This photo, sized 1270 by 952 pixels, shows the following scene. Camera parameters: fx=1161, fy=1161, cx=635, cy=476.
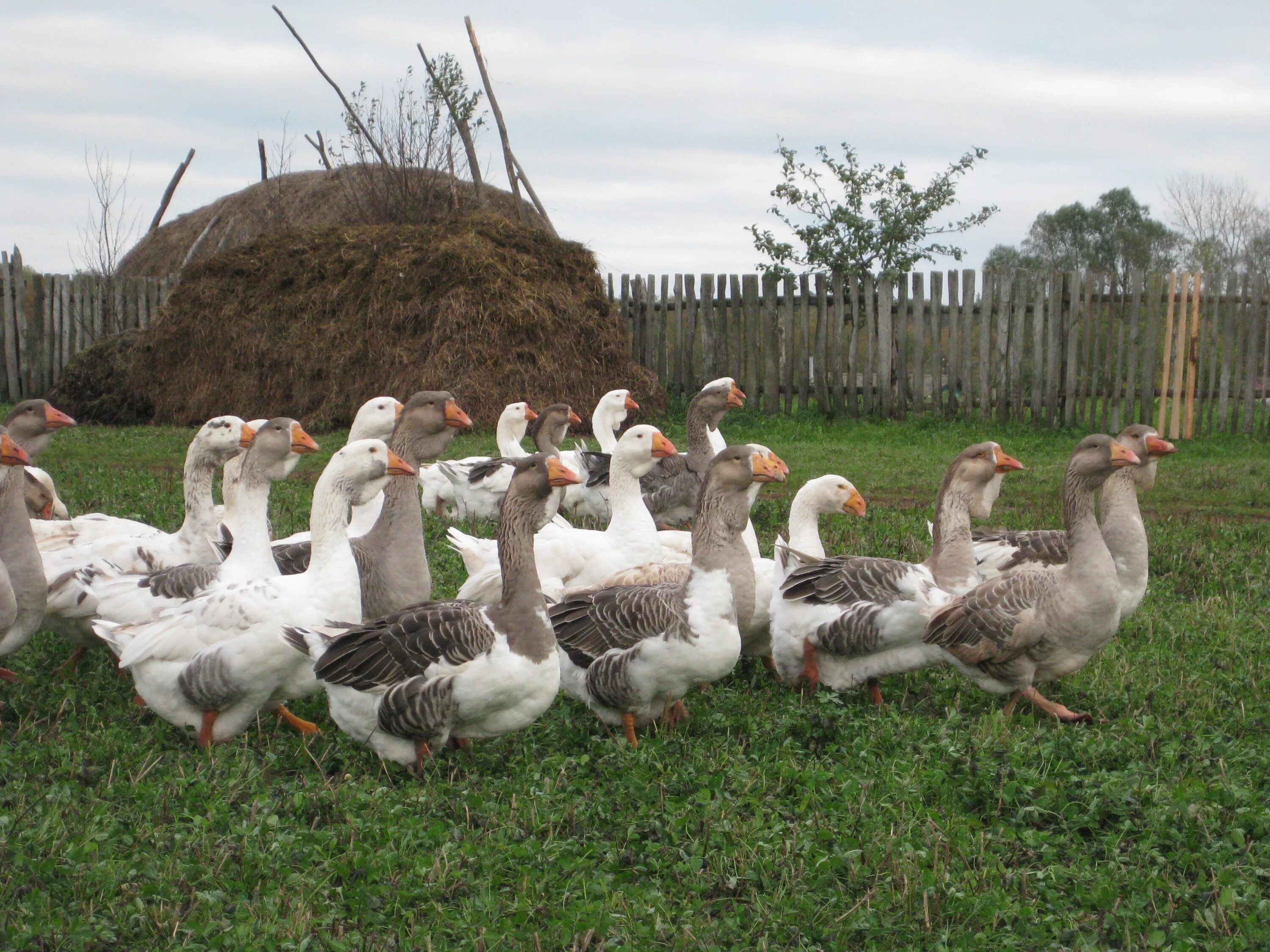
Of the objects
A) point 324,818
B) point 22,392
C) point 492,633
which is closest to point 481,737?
point 492,633

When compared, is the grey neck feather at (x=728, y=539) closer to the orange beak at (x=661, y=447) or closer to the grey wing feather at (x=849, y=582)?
the grey wing feather at (x=849, y=582)

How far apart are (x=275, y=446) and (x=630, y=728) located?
2270 millimetres

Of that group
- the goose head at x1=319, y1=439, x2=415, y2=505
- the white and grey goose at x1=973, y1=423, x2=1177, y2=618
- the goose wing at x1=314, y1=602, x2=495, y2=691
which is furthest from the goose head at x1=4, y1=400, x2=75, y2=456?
the white and grey goose at x1=973, y1=423, x2=1177, y2=618

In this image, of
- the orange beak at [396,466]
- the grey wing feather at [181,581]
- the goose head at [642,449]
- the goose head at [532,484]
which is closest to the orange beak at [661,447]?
the goose head at [642,449]

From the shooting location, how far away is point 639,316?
19016 millimetres

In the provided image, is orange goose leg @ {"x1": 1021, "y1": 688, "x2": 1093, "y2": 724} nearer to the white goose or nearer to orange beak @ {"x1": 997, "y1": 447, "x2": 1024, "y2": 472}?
orange beak @ {"x1": 997, "y1": 447, "x2": 1024, "y2": 472}

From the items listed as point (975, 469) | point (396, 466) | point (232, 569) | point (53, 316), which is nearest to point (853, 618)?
point (975, 469)

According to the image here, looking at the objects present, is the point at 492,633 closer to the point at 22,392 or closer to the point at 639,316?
the point at 639,316

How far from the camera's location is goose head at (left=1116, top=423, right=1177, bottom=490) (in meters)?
A: 6.14

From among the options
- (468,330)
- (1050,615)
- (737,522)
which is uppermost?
(468,330)

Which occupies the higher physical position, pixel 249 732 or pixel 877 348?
pixel 877 348

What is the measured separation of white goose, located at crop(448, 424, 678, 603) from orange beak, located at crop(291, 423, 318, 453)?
130 centimetres

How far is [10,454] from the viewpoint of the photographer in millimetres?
5398

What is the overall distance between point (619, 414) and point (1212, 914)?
8.39m
